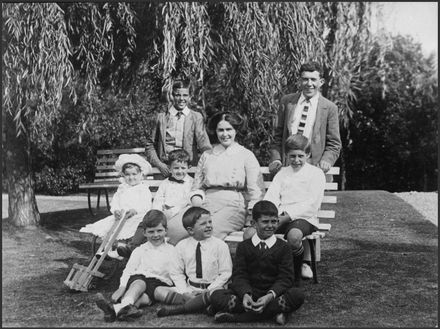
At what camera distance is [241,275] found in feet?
12.8

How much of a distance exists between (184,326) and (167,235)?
1.12m

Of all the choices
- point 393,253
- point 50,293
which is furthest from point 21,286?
point 393,253

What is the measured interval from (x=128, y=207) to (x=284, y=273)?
5.79 feet

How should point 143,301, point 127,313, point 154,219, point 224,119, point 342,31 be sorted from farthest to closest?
point 342,31, point 224,119, point 154,219, point 143,301, point 127,313

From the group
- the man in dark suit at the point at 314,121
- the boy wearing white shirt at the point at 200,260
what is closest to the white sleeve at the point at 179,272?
the boy wearing white shirt at the point at 200,260

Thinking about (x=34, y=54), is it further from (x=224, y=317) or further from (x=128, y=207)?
(x=224, y=317)

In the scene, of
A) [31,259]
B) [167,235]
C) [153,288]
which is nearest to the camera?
[153,288]

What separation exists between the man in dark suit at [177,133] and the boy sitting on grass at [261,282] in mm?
1824

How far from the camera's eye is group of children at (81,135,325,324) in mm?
3727

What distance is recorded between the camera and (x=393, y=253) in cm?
628

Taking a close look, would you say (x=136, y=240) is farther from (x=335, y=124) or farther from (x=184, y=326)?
(x=335, y=124)

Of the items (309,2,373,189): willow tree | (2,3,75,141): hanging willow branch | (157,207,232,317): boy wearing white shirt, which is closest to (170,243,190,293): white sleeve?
(157,207,232,317): boy wearing white shirt

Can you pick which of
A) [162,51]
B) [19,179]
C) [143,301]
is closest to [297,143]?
[143,301]

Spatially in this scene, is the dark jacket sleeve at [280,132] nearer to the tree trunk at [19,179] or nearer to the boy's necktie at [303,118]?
the boy's necktie at [303,118]
